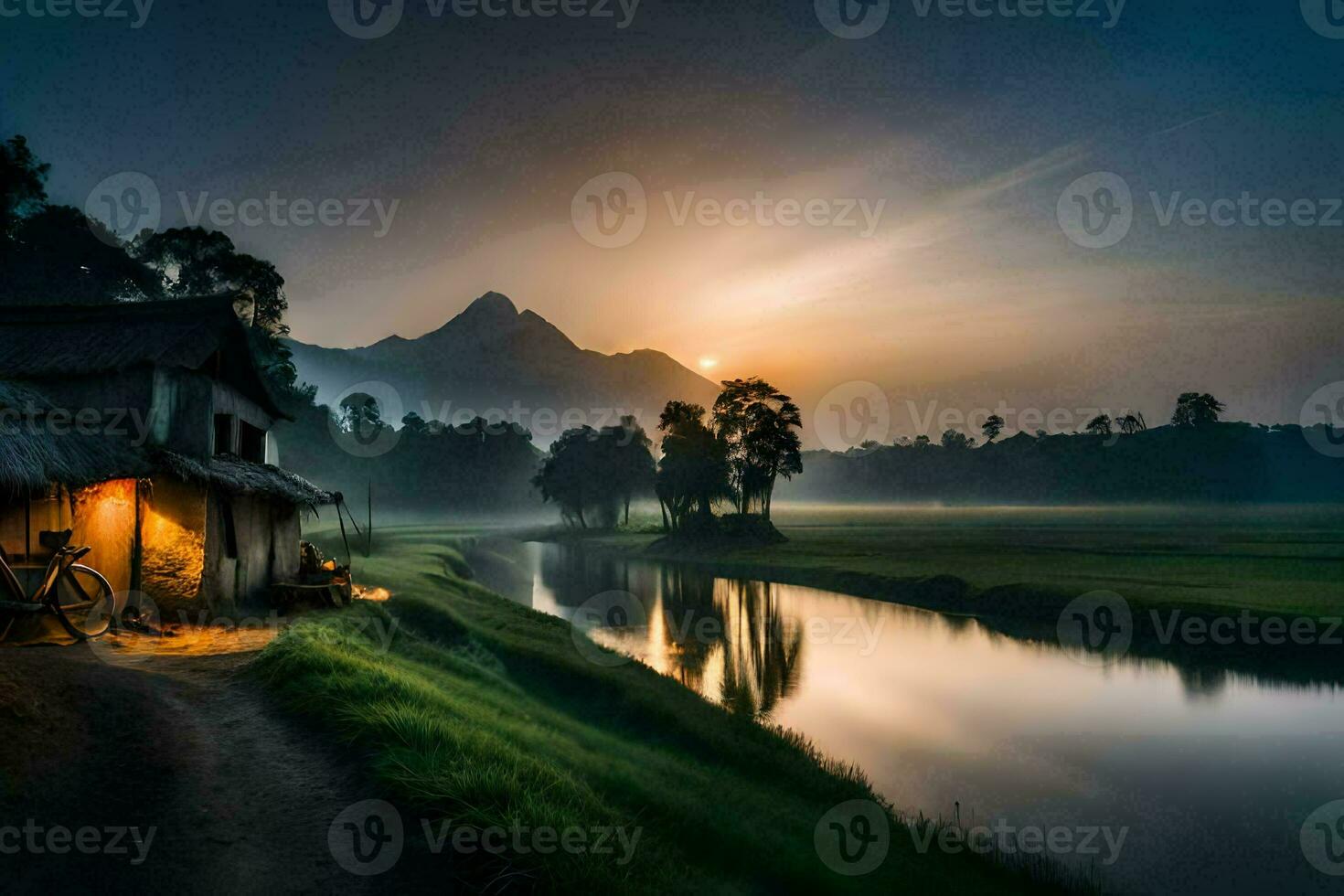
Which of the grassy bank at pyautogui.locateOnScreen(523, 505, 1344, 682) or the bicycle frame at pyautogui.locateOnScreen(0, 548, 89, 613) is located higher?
the bicycle frame at pyautogui.locateOnScreen(0, 548, 89, 613)

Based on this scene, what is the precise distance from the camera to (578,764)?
11.5 m

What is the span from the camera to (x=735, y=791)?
41.2ft

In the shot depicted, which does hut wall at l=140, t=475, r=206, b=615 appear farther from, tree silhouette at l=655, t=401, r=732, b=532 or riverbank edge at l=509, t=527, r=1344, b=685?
tree silhouette at l=655, t=401, r=732, b=532

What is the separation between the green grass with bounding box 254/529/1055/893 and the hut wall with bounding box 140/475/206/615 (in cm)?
316

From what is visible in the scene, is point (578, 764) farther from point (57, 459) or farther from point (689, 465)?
point (689, 465)

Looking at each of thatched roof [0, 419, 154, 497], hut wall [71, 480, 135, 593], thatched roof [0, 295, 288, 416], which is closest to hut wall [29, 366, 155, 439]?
thatched roof [0, 295, 288, 416]

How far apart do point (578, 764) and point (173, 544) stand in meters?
12.9

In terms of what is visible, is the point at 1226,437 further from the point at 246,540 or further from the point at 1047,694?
the point at 246,540

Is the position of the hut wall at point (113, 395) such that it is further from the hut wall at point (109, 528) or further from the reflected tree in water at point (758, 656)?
the reflected tree in water at point (758, 656)

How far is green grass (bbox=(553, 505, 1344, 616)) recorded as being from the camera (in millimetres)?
32031

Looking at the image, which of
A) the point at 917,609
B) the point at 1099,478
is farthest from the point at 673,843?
the point at 1099,478

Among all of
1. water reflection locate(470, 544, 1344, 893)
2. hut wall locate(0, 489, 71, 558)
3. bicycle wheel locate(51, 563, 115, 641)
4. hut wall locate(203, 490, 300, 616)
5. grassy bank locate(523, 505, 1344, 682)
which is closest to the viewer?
bicycle wheel locate(51, 563, 115, 641)

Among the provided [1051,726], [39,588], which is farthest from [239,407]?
[1051,726]

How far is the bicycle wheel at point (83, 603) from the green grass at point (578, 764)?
4.16 m
